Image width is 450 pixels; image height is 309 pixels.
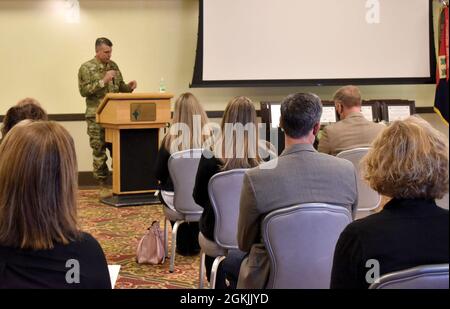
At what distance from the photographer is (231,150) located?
2.72 m

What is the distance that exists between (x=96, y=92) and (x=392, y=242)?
5279mm

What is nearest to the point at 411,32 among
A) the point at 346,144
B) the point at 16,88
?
the point at 346,144

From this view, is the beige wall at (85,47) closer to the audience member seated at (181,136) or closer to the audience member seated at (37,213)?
the audience member seated at (181,136)

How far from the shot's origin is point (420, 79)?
7285mm

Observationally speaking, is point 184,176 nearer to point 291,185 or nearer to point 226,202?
point 226,202

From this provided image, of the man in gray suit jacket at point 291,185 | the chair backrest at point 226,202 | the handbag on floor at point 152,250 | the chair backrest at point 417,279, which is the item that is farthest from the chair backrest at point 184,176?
the chair backrest at point 417,279

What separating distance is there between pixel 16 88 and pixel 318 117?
18.2 ft

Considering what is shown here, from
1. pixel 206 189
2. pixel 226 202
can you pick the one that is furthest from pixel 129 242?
pixel 226 202

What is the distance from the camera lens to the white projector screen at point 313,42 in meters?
6.84

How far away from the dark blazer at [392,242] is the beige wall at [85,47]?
5.80 metres

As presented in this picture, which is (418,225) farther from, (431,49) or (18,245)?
(431,49)

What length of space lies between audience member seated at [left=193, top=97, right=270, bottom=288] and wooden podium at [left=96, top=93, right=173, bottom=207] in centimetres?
269
